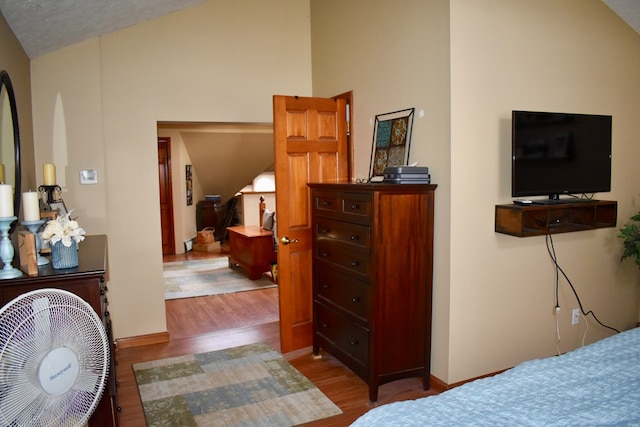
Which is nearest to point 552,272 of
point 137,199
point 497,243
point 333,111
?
point 497,243

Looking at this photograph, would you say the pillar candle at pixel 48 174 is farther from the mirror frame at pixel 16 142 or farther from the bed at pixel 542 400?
the bed at pixel 542 400

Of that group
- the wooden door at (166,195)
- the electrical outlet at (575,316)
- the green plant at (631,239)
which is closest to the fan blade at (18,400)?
the electrical outlet at (575,316)

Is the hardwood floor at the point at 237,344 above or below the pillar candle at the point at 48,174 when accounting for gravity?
below

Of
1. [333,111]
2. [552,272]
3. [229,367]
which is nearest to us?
[552,272]

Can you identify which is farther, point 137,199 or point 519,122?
point 137,199

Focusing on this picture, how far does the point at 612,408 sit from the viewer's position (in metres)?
1.27

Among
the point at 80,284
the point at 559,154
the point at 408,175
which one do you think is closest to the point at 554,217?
the point at 559,154

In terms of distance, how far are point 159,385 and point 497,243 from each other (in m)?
2.44

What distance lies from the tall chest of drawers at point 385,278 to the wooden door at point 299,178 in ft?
1.89

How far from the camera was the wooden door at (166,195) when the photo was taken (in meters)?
7.62

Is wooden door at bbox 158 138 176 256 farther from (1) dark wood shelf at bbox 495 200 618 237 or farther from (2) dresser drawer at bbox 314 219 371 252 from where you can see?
(1) dark wood shelf at bbox 495 200 618 237

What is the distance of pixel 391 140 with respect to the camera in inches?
132

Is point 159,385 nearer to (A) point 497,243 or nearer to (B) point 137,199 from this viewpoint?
(B) point 137,199

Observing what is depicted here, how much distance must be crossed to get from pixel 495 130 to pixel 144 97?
2.78m
